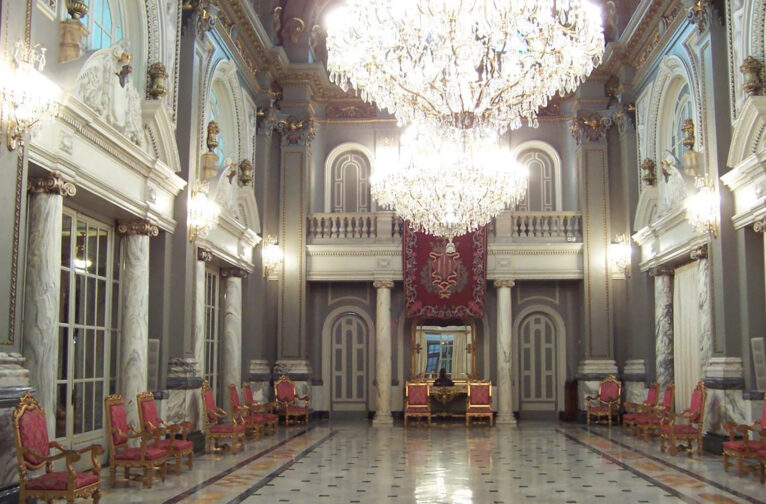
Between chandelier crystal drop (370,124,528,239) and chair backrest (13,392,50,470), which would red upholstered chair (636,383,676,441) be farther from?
chair backrest (13,392,50,470)

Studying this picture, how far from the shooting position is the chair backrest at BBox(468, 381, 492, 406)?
17000 millimetres

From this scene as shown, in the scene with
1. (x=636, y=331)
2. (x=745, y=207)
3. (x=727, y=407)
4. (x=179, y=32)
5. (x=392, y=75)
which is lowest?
(x=727, y=407)

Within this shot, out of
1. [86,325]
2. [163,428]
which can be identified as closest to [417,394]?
[163,428]

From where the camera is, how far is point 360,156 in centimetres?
1897

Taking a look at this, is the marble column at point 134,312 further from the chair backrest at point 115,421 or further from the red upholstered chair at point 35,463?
the red upholstered chair at point 35,463

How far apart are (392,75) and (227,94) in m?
5.52

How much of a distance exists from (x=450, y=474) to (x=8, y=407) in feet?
16.6

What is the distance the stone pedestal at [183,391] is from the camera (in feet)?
36.3

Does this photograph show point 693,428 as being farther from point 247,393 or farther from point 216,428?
point 247,393

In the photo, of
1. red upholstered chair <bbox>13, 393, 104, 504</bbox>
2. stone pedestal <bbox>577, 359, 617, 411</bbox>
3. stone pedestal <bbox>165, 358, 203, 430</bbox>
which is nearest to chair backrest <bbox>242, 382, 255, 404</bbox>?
stone pedestal <bbox>165, 358, 203, 430</bbox>

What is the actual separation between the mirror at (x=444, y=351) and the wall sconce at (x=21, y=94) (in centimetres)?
1210

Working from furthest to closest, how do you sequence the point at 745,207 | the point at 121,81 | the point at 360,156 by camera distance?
the point at 360,156, the point at 745,207, the point at 121,81

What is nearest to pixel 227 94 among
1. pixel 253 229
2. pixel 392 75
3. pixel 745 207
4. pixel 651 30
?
pixel 253 229

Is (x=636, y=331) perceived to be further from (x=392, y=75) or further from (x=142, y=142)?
(x=142, y=142)
